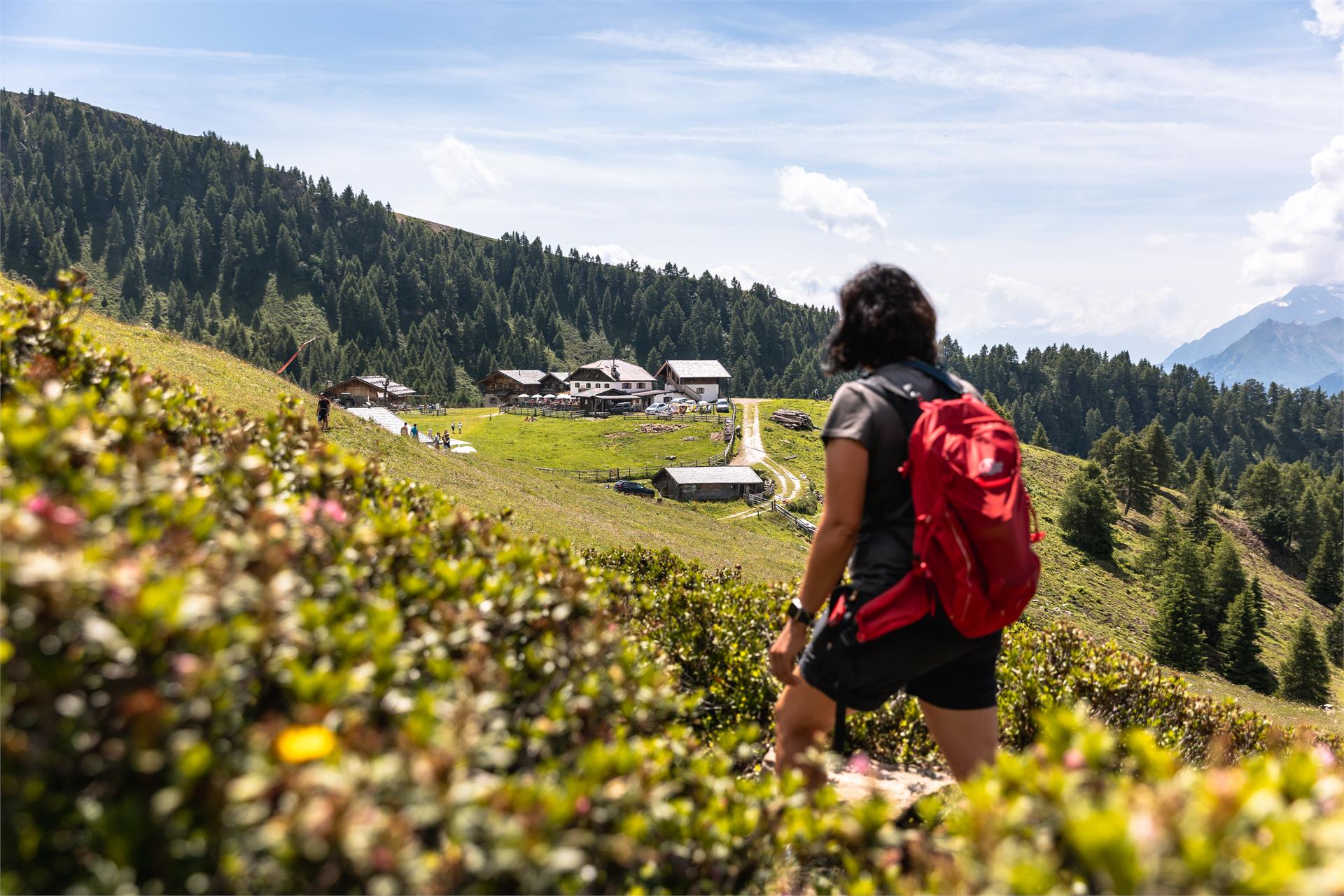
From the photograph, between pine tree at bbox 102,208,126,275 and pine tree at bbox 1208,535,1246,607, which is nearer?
pine tree at bbox 1208,535,1246,607

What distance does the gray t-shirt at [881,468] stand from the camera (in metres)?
3.65

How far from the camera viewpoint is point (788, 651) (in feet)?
13.2

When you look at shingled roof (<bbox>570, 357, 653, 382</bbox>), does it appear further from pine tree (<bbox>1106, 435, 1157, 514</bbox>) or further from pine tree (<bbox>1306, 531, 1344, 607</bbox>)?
pine tree (<bbox>1306, 531, 1344, 607</bbox>)

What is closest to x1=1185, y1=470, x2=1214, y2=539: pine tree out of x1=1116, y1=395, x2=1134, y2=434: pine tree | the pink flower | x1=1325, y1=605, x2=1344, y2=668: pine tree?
x1=1325, y1=605, x2=1344, y2=668: pine tree

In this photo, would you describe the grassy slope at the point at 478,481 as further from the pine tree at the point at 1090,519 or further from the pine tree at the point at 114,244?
the pine tree at the point at 114,244

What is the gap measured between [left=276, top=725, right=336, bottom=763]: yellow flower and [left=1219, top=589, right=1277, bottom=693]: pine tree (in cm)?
7378

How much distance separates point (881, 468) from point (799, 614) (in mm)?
874

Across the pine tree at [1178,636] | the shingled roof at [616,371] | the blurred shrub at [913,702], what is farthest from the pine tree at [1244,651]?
the shingled roof at [616,371]

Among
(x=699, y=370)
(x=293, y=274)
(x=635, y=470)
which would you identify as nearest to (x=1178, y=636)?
(x=635, y=470)

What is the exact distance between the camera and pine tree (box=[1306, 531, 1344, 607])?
294ft

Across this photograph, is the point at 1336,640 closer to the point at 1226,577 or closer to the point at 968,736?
the point at 1226,577

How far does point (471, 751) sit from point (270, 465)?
2350 mm

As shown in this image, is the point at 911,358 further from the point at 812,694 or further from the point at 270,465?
the point at 270,465

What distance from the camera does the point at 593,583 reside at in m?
3.98
